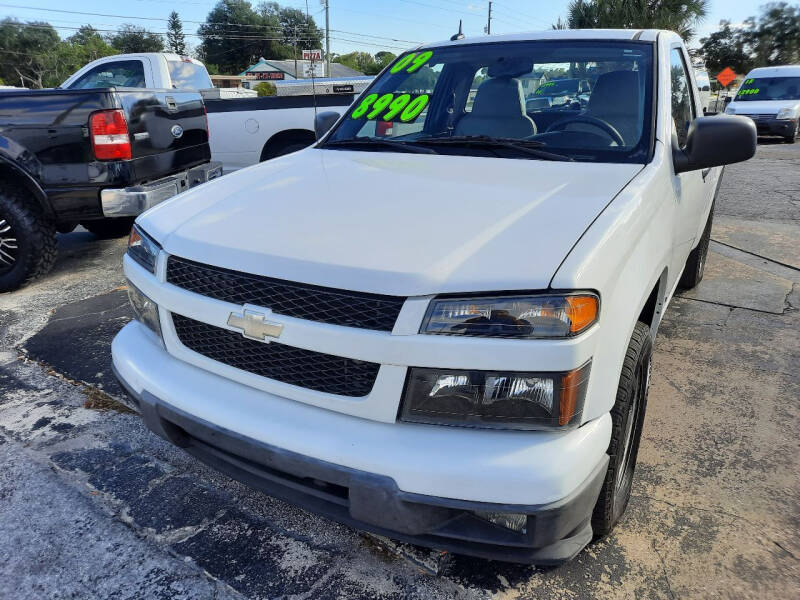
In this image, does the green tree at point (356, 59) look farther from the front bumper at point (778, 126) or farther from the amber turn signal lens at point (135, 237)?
the amber turn signal lens at point (135, 237)

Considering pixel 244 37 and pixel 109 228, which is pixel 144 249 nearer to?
pixel 109 228

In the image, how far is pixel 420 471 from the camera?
5.08 ft

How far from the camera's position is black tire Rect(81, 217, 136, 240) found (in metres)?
6.40

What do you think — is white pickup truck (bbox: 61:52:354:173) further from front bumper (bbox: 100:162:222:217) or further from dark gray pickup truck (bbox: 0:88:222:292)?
front bumper (bbox: 100:162:222:217)

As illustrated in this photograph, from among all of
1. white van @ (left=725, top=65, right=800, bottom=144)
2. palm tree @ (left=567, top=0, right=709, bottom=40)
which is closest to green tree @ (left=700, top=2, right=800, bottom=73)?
palm tree @ (left=567, top=0, right=709, bottom=40)

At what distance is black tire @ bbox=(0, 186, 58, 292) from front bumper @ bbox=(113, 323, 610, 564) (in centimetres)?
364

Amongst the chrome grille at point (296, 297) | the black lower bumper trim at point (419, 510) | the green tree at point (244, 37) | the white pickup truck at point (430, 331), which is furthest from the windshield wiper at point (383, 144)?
Answer: the green tree at point (244, 37)

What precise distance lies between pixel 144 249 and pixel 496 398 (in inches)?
58.0

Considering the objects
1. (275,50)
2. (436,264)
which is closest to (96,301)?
(436,264)

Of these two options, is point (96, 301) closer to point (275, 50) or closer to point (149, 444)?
point (149, 444)

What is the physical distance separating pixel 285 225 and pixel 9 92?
3893 mm

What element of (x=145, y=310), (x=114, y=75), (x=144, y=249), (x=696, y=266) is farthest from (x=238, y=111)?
(x=145, y=310)

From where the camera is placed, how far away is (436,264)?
5.40 ft

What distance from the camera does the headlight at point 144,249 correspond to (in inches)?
85.0
